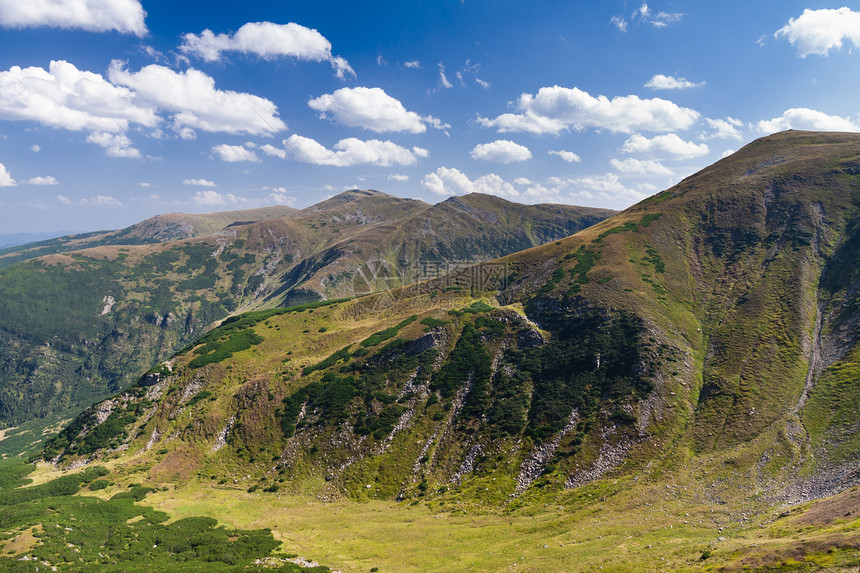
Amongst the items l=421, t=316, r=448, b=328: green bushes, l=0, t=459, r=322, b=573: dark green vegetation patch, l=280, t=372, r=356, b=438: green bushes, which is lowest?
l=0, t=459, r=322, b=573: dark green vegetation patch

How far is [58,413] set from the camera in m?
176

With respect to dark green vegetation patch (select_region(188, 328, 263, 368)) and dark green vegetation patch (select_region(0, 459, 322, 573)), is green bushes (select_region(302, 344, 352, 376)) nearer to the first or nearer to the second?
dark green vegetation patch (select_region(188, 328, 263, 368))

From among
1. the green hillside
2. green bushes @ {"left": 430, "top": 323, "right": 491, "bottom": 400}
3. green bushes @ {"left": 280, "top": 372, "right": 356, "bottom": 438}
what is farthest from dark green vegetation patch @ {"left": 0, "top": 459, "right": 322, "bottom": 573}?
green bushes @ {"left": 430, "top": 323, "right": 491, "bottom": 400}

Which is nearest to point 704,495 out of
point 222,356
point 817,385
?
point 817,385

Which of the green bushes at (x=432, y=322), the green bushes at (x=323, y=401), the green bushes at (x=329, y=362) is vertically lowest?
the green bushes at (x=323, y=401)

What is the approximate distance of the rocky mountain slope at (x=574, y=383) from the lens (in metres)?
52.3

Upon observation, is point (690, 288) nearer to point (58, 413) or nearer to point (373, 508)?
point (373, 508)

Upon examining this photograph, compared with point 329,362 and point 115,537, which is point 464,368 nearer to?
point 329,362

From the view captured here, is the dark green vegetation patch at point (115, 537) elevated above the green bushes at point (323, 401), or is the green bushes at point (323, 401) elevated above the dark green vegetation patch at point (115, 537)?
the green bushes at point (323, 401)

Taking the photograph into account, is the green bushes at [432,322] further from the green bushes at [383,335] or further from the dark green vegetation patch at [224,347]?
the dark green vegetation patch at [224,347]

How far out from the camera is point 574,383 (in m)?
66.0

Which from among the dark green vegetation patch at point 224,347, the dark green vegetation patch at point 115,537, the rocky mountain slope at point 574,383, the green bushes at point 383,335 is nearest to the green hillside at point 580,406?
the rocky mountain slope at point 574,383

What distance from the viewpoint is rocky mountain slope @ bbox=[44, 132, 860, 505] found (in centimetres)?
5234

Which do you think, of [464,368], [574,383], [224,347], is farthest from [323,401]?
[574,383]
